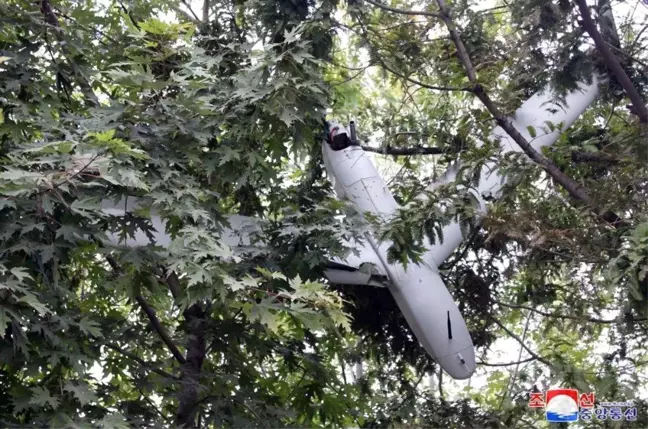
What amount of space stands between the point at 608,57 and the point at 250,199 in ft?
6.74

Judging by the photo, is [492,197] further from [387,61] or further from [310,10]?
[310,10]

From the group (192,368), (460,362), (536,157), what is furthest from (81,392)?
(536,157)

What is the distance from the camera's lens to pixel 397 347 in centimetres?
497

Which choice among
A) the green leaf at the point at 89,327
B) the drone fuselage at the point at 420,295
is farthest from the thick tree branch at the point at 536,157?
the green leaf at the point at 89,327

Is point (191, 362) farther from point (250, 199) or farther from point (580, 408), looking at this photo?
point (580, 408)

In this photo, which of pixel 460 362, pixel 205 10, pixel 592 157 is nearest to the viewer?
pixel 592 157

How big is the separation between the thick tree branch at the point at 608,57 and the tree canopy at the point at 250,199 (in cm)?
1

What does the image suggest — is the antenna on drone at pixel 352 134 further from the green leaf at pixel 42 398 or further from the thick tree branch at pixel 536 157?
the green leaf at pixel 42 398

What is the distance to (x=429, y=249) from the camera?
13.2 ft

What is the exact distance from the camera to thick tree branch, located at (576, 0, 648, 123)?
10.8 feet

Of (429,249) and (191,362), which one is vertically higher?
(429,249)

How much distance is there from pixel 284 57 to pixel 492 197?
1.45m

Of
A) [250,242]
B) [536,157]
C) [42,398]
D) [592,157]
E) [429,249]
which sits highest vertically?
[592,157]

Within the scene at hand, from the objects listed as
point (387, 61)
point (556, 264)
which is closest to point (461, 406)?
point (556, 264)
